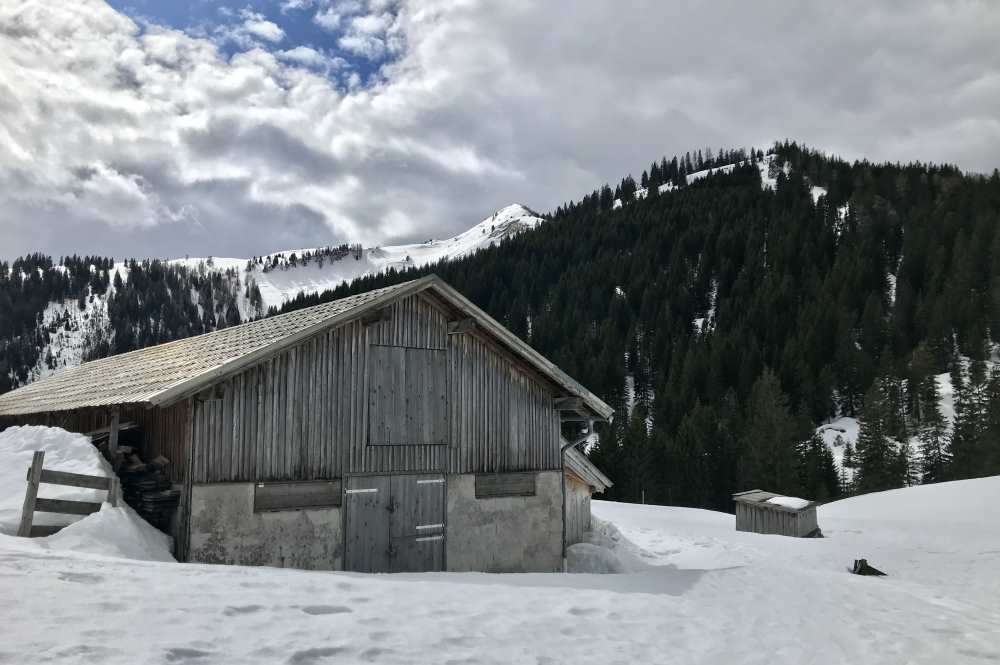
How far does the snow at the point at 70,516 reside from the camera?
10242 millimetres

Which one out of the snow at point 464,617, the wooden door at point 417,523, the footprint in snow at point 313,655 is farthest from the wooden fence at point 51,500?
the footprint in snow at point 313,655

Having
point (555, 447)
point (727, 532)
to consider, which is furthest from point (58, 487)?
point (727, 532)

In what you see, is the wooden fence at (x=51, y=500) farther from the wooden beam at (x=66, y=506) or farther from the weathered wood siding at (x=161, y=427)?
the weathered wood siding at (x=161, y=427)

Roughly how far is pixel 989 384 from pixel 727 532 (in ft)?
186

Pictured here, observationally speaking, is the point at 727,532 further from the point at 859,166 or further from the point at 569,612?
the point at 859,166

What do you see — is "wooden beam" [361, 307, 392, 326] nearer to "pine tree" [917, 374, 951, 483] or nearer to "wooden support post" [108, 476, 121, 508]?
"wooden support post" [108, 476, 121, 508]

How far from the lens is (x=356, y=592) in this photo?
898cm

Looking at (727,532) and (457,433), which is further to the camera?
(727,532)

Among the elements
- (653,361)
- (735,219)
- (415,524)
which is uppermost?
(735,219)

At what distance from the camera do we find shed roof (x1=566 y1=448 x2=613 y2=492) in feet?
73.3

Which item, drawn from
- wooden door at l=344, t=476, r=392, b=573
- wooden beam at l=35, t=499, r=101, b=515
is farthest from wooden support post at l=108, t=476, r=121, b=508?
wooden door at l=344, t=476, r=392, b=573

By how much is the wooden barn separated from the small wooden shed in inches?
664

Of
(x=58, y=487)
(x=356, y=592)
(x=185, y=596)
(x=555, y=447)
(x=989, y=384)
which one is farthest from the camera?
(x=989, y=384)

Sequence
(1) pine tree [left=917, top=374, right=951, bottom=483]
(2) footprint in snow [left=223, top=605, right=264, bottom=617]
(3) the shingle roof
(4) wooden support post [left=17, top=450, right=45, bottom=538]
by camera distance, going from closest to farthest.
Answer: (2) footprint in snow [left=223, top=605, right=264, bottom=617], (4) wooden support post [left=17, top=450, right=45, bottom=538], (3) the shingle roof, (1) pine tree [left=917, top=374, right=951, bottom=483]
